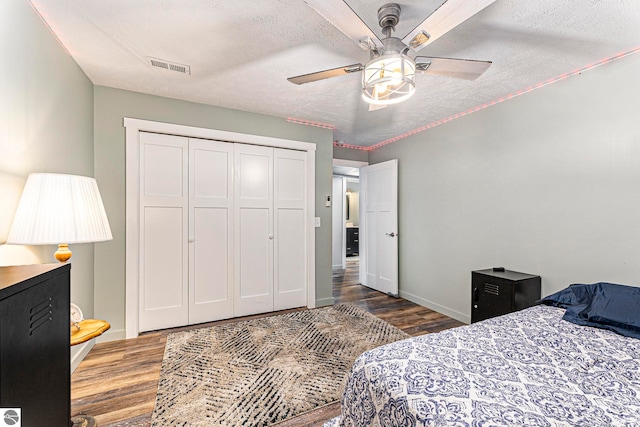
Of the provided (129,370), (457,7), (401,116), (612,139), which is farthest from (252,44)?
(612,139)

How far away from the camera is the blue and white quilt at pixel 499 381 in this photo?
923 mm

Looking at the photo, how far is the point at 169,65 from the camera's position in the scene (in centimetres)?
229

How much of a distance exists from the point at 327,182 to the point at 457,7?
2694 millimetres

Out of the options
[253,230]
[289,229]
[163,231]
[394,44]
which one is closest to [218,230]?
[253,230]

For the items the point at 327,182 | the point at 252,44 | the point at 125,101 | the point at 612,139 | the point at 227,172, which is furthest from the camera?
the point at 327,182

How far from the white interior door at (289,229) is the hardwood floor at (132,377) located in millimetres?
749

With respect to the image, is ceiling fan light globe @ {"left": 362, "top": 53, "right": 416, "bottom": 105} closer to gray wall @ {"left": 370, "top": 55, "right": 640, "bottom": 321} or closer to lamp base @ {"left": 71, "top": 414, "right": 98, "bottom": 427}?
gray wall @ {"left": 370, "top": 55, "right": 640, "bottom": 321}

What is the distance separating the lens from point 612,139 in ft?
7.00

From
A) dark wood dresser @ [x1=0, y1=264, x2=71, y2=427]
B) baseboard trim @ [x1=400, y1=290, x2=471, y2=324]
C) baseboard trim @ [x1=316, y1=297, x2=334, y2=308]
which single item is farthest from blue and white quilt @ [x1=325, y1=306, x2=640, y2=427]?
baseboard trim @ [x1=316, y1=297, x2=334, y2=308]

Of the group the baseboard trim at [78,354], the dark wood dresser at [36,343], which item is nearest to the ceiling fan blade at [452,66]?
the dark wood dresser at [36,343]

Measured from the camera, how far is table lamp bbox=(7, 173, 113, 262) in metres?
1.32

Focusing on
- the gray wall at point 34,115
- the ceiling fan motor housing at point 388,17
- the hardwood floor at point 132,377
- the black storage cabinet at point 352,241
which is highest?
the ceiling fan motor housing at point 388,17

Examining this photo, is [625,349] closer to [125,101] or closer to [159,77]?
[159,77]

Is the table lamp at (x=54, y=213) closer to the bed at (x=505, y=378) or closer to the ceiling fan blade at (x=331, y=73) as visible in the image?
the ceiling fan blade at (x=331, y=73)
